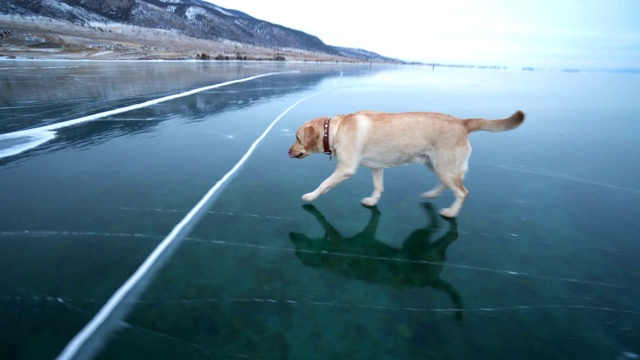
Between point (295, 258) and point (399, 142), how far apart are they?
2213 millimetres

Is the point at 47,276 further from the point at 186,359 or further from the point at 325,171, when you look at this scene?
the point at 325,171

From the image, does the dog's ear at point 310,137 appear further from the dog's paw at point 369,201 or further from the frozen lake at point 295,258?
the dog's paw at point 369,201

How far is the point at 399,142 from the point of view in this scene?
3.92 metres

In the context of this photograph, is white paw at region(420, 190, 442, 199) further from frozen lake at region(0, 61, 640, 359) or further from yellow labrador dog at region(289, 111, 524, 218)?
frozen lake at region(0, 61, 640, 359)

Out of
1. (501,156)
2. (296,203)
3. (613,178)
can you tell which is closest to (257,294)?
(296,203)

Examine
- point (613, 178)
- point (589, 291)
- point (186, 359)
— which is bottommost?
point (186, 359)

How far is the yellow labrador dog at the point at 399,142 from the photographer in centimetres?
383

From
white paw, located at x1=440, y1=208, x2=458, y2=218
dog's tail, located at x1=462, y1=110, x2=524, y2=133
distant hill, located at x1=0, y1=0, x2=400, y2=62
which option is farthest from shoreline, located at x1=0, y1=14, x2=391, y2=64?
white paw, located at x1=440, y1=208, x2=458, y2=218

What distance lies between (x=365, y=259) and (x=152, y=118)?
7.74 m

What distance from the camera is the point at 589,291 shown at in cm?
258

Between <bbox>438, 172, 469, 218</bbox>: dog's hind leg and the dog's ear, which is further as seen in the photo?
the dog's ear

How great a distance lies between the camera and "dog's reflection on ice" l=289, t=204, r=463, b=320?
103 inches

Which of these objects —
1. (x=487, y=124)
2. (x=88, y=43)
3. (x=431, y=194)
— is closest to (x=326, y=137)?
(x=431, y=194)

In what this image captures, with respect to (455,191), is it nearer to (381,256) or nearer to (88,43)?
(381,256)
